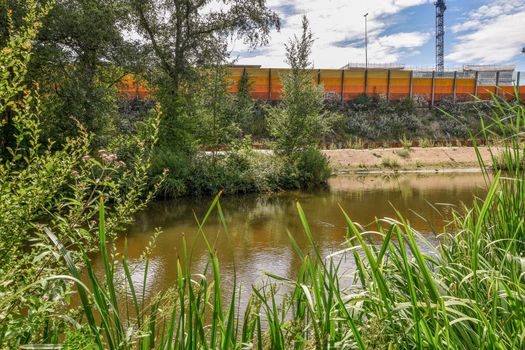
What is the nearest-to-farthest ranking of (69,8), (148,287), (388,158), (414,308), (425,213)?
(414,308)
(148,287)
(425,213)
(69,8)
(388,158)

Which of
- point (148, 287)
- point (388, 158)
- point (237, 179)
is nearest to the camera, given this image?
point (148, 287)

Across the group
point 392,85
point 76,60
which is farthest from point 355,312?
point 392,85

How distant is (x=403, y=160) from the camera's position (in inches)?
717

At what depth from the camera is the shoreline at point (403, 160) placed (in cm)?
1739

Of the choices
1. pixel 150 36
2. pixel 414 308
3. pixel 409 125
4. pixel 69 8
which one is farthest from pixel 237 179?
pixel 409 125

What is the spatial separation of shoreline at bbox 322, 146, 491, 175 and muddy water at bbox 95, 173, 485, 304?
2.31 meters

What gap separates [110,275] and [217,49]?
1288 cm

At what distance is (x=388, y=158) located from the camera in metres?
17.9

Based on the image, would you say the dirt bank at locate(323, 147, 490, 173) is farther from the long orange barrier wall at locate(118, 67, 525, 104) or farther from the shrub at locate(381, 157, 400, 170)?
the long orange barrier wall at locate(118, 67, 525, 104)

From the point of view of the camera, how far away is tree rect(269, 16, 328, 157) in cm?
1377

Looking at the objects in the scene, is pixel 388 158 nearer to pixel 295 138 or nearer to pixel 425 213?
pixel 295 138

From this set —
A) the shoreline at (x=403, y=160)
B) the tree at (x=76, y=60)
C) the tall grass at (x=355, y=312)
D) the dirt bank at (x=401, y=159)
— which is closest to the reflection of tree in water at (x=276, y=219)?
the tall grass at (x=355, y=312)

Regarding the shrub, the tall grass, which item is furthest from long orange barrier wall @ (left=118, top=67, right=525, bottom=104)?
the tall grass

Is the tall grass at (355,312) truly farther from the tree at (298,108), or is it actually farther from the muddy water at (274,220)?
the tree at (298,108)
